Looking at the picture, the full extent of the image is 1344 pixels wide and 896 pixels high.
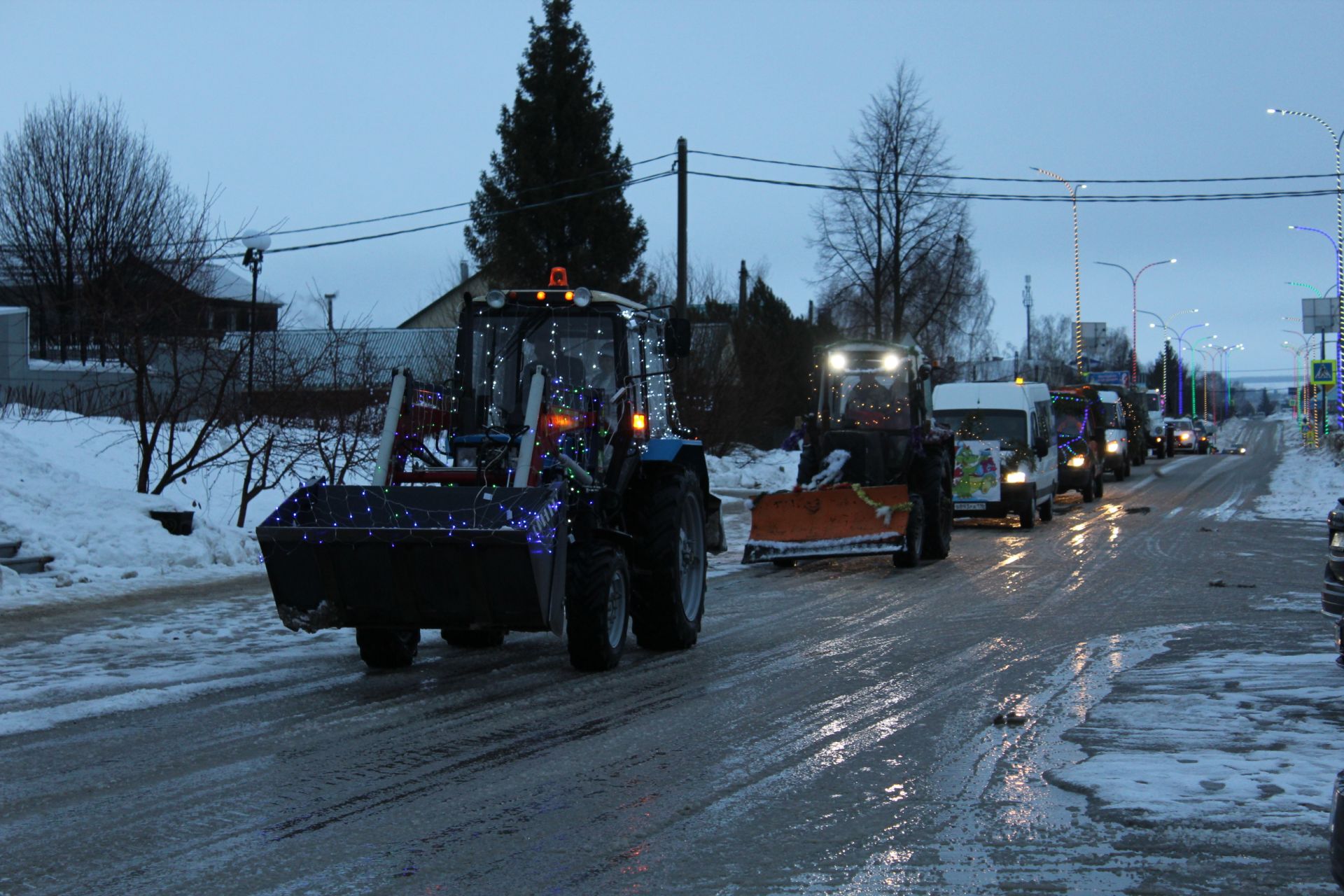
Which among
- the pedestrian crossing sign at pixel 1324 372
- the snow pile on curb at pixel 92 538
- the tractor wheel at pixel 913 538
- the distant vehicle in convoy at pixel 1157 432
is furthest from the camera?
the distant vehicle in convoy at pixel 1157 432

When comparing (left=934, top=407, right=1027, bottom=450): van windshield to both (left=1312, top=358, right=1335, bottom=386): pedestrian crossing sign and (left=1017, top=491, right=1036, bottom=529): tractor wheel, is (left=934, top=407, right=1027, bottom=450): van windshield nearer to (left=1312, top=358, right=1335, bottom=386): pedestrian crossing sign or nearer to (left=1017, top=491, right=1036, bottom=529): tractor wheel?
(left=1017, top=491, right=1036, bottom=529): tractor wheel

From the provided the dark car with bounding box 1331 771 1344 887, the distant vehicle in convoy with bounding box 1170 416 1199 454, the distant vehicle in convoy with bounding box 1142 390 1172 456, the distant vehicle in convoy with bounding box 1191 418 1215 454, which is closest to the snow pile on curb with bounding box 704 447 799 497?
the distant vehicle in convoy with bounding box 1142 390 1172 456

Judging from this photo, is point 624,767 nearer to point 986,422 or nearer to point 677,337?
point 677,337

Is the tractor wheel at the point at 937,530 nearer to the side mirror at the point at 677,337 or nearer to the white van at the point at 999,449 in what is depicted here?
the white van at the point at 999,449

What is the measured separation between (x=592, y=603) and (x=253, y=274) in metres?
13.1

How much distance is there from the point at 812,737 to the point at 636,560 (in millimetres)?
2880

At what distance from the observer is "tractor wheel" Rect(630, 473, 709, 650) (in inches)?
392

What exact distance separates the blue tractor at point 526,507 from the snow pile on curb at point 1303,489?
16.9 metres

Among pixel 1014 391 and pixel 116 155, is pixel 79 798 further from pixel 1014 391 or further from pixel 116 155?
pixel 116 155

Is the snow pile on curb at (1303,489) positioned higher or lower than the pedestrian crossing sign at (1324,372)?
lower

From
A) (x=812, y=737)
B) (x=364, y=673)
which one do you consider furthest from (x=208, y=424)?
(x=812, y=737)

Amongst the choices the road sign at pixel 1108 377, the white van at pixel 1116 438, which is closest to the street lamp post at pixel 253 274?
the white van at pixel 1116 438

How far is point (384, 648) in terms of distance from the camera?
9492 mm

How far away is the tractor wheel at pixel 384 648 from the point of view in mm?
9422
